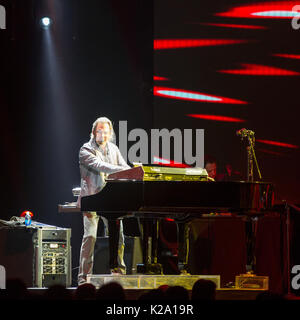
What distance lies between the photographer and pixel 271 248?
6.92 m

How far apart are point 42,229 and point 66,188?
5.22ft

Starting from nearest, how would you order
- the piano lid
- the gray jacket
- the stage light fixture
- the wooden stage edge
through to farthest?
the wooden stage edge
the piano lid
the gray jacket
the stage light fixture

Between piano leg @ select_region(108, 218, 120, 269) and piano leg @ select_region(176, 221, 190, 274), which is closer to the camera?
piano leg @ select_region(108, 218, 120, 269)

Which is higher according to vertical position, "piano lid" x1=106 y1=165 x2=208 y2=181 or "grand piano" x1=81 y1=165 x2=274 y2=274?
"piano lid" x1=106 y1=165 x2=208 y2=181

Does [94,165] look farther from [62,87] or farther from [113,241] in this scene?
[62,87]

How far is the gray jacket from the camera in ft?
19.2

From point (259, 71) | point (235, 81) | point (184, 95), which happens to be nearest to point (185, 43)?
point (184, 95)

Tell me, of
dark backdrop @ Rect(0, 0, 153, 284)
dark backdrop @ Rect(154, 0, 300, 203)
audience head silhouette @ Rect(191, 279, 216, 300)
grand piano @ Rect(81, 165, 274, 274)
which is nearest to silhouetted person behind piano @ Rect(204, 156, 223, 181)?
dark backdrop @ Rect(154, 0, 300, 203)

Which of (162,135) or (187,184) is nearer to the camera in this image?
(187,184)

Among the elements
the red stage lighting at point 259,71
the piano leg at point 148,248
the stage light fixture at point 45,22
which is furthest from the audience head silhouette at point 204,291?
the stage light fixture at point 45,22

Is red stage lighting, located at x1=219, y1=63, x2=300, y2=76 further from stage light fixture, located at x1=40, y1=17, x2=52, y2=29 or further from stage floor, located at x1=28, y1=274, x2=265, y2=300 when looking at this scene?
stage floor, located at x1=28, y1=274, x2=265, y2=300

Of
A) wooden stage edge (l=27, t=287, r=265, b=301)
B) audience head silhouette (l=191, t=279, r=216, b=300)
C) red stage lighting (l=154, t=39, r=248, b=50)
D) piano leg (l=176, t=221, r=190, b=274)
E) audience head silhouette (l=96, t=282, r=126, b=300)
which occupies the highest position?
red stage lighting (l=154, t=39, r=248, b=50)
